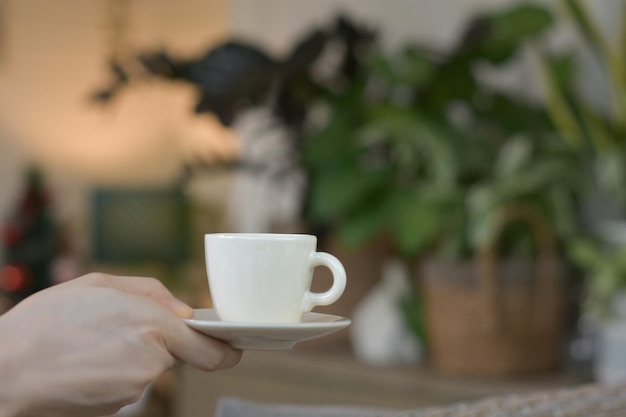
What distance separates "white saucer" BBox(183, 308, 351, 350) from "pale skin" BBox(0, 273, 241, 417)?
0.06m

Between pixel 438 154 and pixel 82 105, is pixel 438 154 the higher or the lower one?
the lower one

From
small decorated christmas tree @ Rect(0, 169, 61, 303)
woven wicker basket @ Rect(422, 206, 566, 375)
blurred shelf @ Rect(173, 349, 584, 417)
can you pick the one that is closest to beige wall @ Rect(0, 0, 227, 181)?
small decorated christmas tree @ Rect(0, 169, 61, 303)

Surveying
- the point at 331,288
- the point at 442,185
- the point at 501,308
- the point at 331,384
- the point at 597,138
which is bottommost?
the point at 331,384

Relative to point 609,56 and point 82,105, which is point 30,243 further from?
point 609,56

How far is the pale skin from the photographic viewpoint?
1.38 ft

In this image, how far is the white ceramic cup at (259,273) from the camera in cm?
60

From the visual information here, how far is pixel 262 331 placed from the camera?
1.77 feet

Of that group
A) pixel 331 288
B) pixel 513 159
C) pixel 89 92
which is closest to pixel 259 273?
pixel 331 288

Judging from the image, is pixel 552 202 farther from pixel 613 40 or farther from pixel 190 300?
pixel 190 300

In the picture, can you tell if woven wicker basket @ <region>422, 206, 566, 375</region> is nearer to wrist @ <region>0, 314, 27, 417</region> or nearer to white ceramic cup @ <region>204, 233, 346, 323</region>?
white ceramic cup @ <region>204, 233, 346, 323</region>

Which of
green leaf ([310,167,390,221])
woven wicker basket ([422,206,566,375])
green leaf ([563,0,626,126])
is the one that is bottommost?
woven wicker basket ([422,206,566,375])

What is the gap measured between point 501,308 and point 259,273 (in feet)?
4.42

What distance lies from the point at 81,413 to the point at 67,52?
494 centimetres

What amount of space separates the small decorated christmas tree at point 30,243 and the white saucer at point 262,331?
3959 mm
